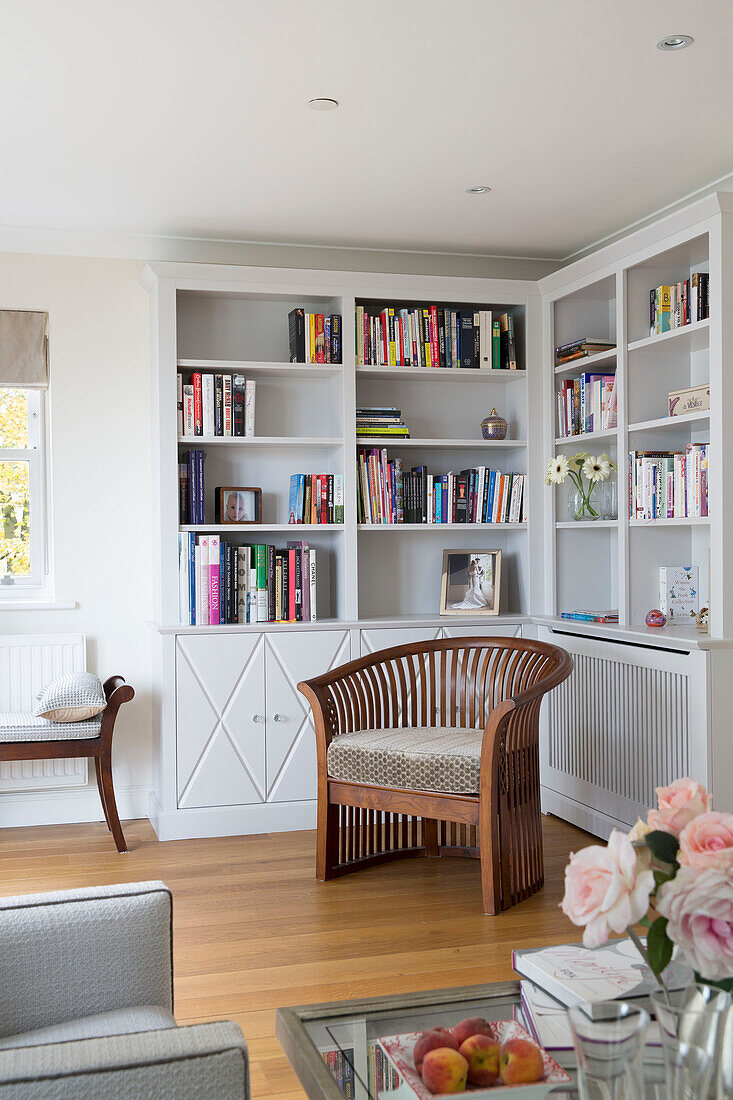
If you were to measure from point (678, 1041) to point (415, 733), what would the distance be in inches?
96.9

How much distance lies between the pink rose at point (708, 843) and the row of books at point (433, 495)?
3331 mm

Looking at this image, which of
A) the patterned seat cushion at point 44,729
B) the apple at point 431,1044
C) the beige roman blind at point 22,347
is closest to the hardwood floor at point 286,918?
the patterned seat cushion at point 44,729

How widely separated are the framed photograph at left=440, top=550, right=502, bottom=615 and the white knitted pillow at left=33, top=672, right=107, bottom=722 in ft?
5.33

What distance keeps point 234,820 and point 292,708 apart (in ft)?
1.70

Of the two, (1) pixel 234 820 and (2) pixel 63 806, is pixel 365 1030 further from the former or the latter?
(2) pixel 63 806

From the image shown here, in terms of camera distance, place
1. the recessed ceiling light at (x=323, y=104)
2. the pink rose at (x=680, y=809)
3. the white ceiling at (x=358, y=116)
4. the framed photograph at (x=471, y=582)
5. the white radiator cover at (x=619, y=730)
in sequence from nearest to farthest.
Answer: the pink rose at (x=680, y=809), the white ceiling at (x=358, y=116), the recessed ceiling light at (x=323, y=104), the white radiator cover at (x=619, y=730), the framed photograph at (x=471, y=582)

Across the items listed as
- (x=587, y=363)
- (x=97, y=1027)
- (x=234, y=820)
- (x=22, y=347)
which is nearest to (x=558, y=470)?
(x=587, y=363)

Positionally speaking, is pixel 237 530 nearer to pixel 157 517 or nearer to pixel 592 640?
pixel 157 517

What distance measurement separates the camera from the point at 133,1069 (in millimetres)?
1088

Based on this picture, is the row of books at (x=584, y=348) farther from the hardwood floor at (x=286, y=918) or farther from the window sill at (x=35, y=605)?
the window sill at (x=35, y=605)

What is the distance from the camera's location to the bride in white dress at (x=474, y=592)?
184 inches

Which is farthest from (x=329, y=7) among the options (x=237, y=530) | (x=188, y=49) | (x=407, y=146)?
(x=237, y=530)

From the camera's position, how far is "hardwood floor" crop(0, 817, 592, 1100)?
106 inches

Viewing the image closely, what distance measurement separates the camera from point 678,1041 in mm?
1217
